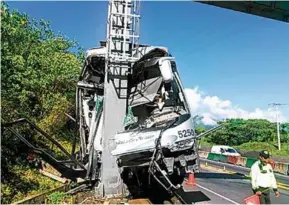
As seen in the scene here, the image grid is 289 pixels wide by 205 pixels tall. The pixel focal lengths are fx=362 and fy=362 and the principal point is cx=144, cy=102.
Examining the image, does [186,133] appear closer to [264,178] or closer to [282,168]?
[264,178]

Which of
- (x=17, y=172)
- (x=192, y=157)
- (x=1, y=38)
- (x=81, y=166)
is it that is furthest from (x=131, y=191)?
(x=1, y=38)

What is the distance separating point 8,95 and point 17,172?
91.6 inches

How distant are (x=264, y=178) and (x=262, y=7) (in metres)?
7.45

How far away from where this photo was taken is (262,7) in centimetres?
1276

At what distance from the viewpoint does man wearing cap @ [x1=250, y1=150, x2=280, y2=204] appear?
741cm

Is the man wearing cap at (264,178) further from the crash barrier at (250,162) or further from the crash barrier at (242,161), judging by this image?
the crash barrier at (250,162)

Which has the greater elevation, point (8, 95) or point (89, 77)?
point (89, 77)

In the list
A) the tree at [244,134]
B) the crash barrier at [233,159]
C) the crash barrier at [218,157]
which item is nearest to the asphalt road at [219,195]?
the crash barrier at [233,159]

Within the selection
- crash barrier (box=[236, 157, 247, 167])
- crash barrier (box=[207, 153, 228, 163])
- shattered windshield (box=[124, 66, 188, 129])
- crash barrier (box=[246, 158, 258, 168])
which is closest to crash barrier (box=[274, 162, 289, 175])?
crash barrier (box=[246, 158, 258, 168])

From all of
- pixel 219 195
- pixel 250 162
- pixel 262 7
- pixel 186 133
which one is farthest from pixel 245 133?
pixel 186 133

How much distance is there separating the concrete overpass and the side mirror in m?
4.21

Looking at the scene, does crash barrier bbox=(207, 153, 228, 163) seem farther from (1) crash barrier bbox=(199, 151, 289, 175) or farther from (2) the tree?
(2) the tree

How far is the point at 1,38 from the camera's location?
10492 millimetres

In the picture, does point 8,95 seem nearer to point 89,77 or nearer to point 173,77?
point 89,77
